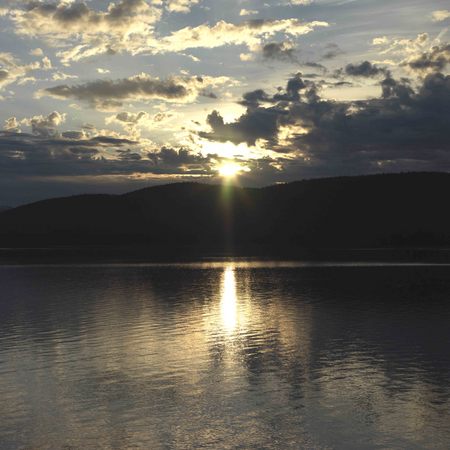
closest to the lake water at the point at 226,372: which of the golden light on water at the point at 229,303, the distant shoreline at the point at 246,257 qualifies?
the golden light on water at the point at 229,303

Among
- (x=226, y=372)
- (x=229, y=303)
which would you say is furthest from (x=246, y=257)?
(x=226, y=372)

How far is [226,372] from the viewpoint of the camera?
95.1 ft

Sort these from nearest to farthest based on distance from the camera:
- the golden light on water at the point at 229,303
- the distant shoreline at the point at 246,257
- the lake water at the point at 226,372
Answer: the lake water at the point at 226,372, the golden light on water at the point at 229,303, the distant shoreline at the point at 246,257

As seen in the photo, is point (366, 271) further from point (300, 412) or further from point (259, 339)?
point (300, 412)

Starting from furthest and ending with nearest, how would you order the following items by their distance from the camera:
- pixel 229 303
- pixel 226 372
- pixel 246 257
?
pixel 246 257, pixel 229 303, pixel 226 372

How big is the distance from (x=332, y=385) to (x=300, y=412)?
4.24 meters

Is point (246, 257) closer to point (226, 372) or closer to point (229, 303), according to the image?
point (229, 303)

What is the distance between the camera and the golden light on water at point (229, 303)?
45.1 meters

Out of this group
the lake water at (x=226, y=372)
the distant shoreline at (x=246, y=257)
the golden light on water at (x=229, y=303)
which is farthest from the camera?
the distant shoreline at (x=246, y=257)

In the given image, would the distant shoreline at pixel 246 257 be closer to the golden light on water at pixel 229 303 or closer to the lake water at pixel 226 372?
the golden light on water at pixel 229 303

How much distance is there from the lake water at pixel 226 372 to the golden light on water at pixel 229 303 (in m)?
0.25

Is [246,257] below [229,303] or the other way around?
below

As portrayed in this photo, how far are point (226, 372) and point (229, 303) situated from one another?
28.4 metres

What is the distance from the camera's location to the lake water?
797 inches
